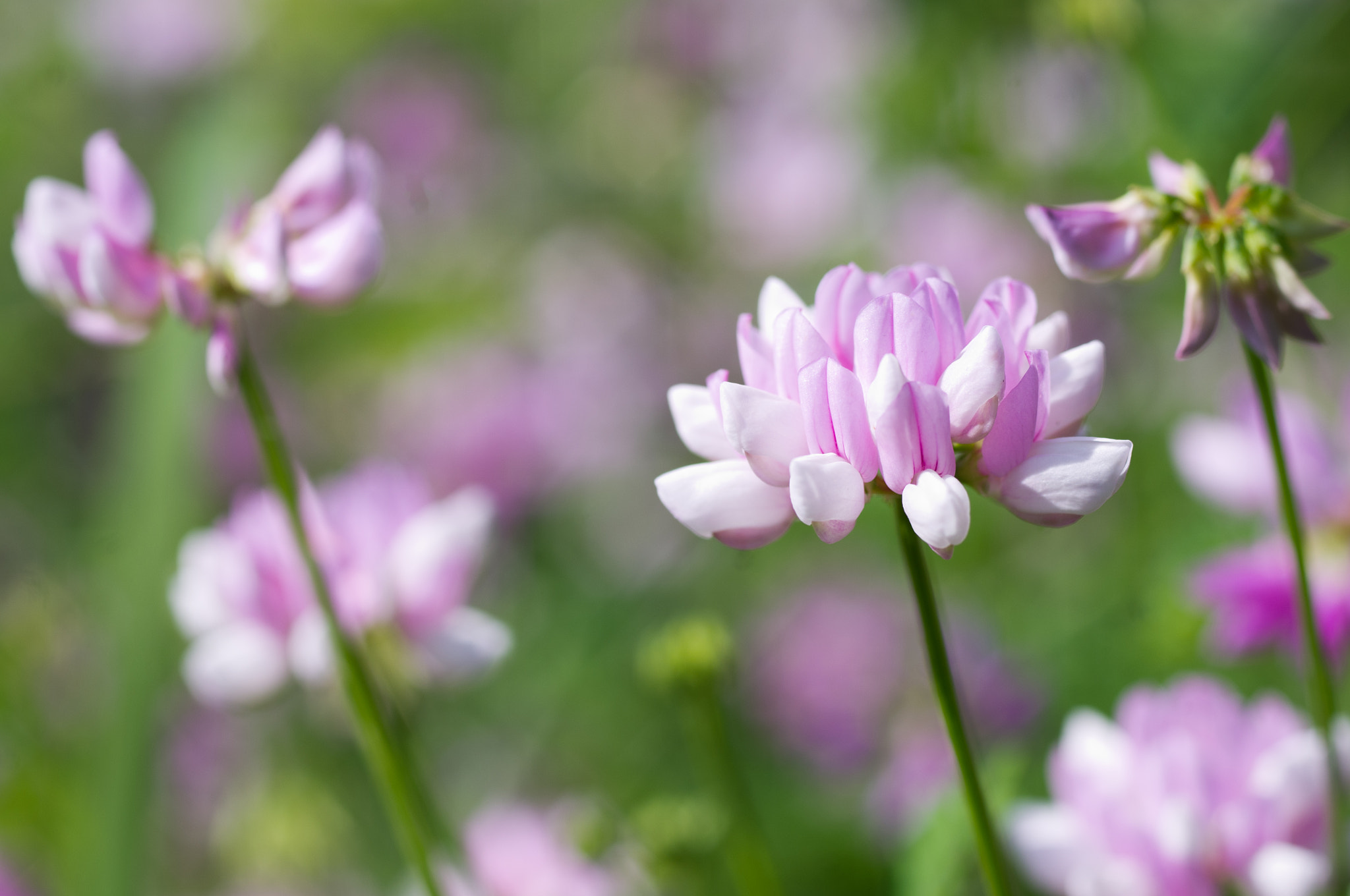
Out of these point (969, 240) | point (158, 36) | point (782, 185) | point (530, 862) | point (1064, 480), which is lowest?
point (530, 862)

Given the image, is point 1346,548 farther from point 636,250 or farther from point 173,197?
point 636,250

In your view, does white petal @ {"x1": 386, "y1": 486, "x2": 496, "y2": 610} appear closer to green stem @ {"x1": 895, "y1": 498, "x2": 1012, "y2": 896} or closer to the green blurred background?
the green blurred background

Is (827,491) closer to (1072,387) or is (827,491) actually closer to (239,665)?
(1072,387)

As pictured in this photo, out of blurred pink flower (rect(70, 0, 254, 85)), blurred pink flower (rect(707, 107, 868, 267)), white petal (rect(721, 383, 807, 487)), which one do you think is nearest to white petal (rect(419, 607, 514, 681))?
white petal (rect(721, 383, 807, 487))

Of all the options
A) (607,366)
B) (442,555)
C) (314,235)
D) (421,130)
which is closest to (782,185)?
(607,366)

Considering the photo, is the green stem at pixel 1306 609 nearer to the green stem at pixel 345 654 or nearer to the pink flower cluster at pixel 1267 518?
the pink flower cluster at pixel 1267 518
